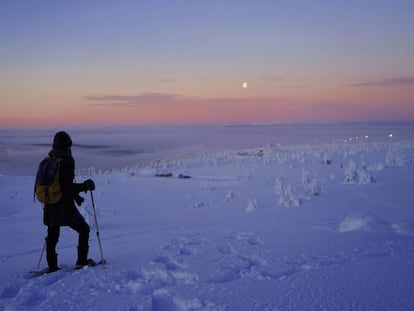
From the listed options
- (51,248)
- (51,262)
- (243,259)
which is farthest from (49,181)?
(243,259)

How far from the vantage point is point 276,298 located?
3.46 meters

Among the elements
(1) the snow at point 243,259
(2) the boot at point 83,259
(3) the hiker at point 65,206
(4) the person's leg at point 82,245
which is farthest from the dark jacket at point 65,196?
(1) the snow at point 243,259

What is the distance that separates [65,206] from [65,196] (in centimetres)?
14

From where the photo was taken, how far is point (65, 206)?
14.6 ft

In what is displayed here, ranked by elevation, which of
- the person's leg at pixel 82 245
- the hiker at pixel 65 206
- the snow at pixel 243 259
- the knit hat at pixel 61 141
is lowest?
the snow at pixel 243 259

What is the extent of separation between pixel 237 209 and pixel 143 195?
6.56 metres

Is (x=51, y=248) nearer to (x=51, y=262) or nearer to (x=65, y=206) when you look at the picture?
(x=51, y=262)

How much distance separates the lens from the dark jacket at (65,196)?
430 cm

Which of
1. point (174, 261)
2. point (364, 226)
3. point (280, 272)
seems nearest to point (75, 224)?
point (174, 261)

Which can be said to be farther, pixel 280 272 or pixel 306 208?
pixel 306 208

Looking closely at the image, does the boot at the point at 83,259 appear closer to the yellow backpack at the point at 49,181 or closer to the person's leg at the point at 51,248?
the person's leg at the point at 51,248

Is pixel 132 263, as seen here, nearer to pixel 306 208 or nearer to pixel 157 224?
pixel 157 224

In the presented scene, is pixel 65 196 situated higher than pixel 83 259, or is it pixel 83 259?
pixel 65 196

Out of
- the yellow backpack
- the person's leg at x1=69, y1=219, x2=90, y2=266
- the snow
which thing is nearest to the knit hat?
the yellow backpack
